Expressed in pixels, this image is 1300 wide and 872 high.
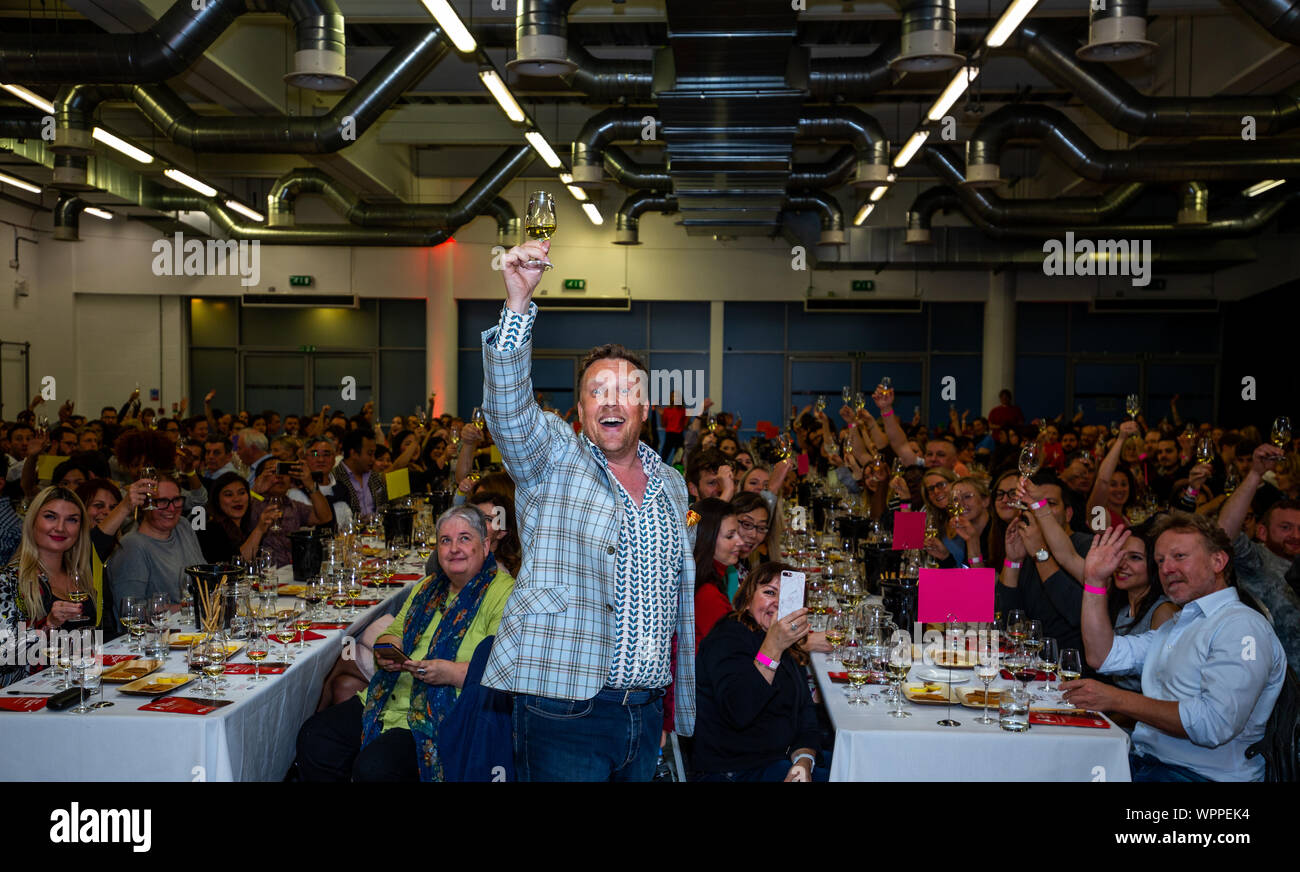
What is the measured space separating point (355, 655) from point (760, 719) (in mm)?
1789

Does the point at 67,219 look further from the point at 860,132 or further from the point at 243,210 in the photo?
the point at 860,132

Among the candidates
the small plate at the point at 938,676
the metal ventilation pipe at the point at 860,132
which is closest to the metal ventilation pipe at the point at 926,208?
the metal ventilation pipe at the point at 860,132

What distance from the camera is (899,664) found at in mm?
3260

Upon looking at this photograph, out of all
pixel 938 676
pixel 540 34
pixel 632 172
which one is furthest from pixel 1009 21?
pixel 632 172

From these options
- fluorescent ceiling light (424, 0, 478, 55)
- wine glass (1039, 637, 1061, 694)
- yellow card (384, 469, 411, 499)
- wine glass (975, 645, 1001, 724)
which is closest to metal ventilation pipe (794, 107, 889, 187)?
fluorescent ceiling light (424, 0, 478, 55)

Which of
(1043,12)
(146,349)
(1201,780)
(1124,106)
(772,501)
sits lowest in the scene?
(1201,780)

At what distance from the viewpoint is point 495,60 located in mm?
11047

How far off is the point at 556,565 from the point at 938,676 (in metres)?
1.80

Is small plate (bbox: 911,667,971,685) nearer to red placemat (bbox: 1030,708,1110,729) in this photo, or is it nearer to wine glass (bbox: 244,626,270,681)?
red placemat (bbox: 1030,708,1110,729)

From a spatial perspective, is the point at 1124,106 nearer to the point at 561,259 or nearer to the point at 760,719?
the point at 760,719

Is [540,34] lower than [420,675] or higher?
higher

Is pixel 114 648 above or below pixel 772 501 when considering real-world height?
below

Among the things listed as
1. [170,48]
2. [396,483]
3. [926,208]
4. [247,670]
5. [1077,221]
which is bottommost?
[247,670]
